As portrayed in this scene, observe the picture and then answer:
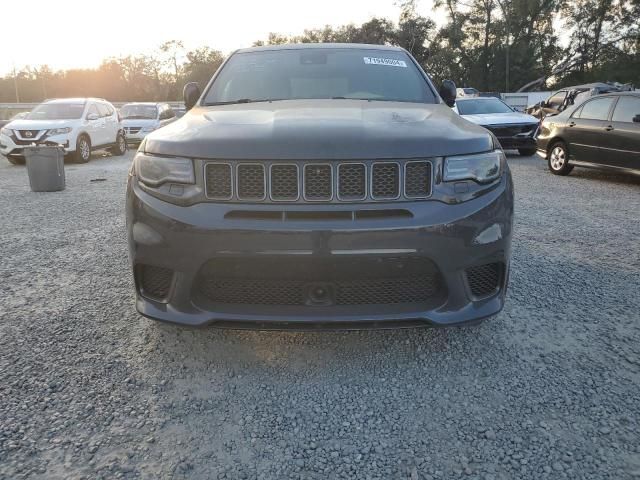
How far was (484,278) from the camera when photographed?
8.02 feet

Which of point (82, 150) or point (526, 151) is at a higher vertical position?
point (82, 150)

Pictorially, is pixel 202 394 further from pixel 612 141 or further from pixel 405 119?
pixel 612 141

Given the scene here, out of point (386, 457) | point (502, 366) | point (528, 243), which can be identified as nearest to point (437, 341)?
point (502, 366)

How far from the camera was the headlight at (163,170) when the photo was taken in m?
2.34

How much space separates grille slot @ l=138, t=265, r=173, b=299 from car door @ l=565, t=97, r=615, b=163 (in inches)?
338

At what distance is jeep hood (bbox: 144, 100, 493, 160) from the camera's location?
2262mm

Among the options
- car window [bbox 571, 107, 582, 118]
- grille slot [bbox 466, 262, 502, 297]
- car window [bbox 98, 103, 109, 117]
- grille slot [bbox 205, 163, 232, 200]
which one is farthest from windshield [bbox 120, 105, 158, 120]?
grille slot [bbox 466, 262, 502, 297]

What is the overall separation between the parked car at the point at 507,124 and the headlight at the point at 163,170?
1081cm

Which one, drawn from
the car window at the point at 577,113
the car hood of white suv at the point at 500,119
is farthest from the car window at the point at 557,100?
the car window at the point at 577,113

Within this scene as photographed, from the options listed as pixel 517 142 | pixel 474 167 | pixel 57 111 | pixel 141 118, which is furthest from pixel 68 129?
pixel 474 167

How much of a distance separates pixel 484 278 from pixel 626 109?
774 centimetres

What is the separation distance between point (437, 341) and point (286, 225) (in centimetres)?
121

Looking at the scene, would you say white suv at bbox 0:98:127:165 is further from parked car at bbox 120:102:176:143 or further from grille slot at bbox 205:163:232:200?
grille slot at bbox 205:163:232:200

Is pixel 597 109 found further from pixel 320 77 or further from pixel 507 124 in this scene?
pixel 320 77
